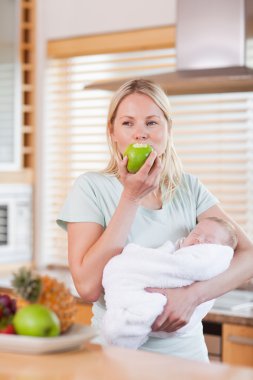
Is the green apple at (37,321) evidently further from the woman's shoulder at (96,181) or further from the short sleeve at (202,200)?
the short sleeve at (202,200)

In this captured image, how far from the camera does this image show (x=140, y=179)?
193 centimetres

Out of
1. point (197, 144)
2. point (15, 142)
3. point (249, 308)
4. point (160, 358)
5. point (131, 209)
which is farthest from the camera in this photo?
point (15, 142)

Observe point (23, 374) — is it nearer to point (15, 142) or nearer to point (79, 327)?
point (79, 327)

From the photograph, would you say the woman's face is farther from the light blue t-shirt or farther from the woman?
the light blue t-shirt

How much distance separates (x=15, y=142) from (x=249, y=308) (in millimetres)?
1740

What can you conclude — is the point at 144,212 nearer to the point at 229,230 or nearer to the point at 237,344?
the point at 229,230

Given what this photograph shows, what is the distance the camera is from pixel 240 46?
302 centimetres

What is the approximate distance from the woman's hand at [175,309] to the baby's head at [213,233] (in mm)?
145

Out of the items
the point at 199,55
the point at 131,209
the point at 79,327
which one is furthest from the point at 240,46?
the point at 79,327

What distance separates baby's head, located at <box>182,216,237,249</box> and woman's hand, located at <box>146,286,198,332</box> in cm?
14

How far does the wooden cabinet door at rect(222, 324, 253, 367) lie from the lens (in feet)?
9.89

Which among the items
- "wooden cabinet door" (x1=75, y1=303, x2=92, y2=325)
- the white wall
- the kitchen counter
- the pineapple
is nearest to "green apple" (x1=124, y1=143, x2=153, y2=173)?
the pineapple

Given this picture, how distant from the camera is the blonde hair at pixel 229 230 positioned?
213 centimetres

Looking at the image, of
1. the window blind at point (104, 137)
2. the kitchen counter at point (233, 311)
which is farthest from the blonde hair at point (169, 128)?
the window blind at point (104, 137)
